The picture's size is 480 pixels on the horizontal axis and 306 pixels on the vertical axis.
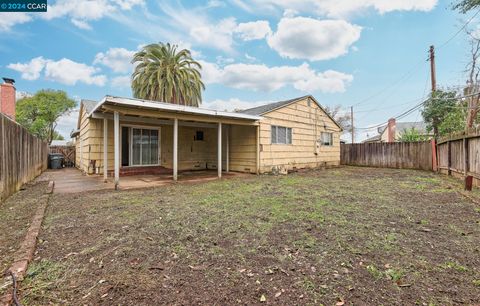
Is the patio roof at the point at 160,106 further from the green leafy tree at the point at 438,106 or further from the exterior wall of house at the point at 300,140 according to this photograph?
the green leafy tree at the point at 438,106

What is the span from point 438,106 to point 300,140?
9082 mm

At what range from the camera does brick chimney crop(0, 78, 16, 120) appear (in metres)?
9.83

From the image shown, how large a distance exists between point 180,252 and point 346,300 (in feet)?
5.33

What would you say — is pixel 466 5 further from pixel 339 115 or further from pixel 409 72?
pixel 339 115

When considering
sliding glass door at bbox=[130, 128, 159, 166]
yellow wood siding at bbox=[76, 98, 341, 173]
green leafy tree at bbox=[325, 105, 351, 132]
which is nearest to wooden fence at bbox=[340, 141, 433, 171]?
yellow wood siding at bbox=[76, 98, 341, 173]

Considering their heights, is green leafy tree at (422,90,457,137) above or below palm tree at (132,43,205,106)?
below

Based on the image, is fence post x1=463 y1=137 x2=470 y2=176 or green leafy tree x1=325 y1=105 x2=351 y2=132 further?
green leafy tree x1=325 y1=105 x2=351 y2=132

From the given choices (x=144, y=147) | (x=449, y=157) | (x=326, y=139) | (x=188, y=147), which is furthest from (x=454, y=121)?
(x=144, y=147)

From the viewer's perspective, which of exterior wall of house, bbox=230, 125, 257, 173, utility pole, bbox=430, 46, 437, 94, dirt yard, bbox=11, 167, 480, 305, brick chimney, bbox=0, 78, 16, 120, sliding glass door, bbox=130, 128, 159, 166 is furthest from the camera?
utility pole, bbox=430, 46, 437, 94

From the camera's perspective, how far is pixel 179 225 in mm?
3332

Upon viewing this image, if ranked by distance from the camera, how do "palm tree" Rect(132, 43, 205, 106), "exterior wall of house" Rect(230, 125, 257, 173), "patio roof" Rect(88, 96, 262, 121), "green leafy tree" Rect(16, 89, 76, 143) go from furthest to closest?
"green leafy tree" Rect(16, 89, 76, 143), "palm tree" Rect(132, 43, 205, 106), "exterior wall of house" Rect(230, 125, 257, 173), "patio roof" Rect(88, 96, 262, 121)

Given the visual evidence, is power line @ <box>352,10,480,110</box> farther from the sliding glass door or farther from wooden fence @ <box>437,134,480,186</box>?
the sliding glass door

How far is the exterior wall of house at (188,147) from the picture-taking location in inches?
347

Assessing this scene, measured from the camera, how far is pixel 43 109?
86.5 ft
